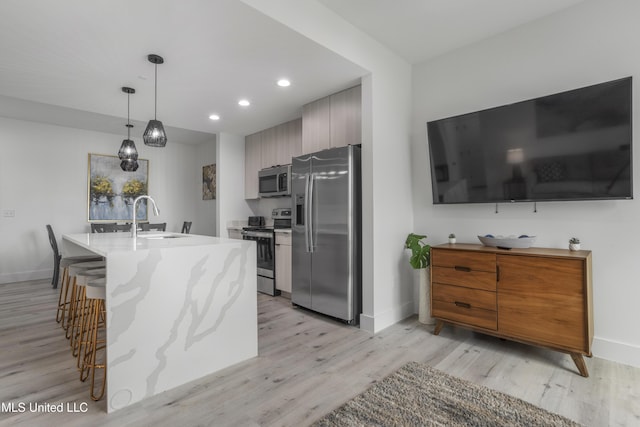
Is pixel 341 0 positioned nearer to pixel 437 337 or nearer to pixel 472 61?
pixel 472 61

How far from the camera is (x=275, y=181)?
4.74 m

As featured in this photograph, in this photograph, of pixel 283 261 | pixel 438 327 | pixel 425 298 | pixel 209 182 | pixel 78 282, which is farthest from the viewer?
pixel 209 182

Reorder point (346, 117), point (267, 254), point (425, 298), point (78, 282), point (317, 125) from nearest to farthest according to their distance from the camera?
point (78, 282)
point (425, 298)
point (346, 117)
point (317, 125)
point (267, 254)

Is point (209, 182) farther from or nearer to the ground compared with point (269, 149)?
nearer to the ground

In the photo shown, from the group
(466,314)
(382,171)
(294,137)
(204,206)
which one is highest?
(294,137)

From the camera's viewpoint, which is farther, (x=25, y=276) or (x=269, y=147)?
(x=25, y=276)

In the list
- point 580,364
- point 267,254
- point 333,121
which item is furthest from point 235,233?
point 580,364

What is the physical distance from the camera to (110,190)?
592cm

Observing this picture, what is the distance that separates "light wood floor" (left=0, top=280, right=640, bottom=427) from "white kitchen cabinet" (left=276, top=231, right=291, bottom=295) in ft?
3.31

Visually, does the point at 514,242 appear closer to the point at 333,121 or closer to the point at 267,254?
the point at 333,121

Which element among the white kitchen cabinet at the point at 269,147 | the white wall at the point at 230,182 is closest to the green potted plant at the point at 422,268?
the white kitchen cabinet at the point at 269,147

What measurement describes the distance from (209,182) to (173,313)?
15.6ft

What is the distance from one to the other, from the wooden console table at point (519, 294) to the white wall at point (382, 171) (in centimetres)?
48

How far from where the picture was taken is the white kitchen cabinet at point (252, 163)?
5.30m
